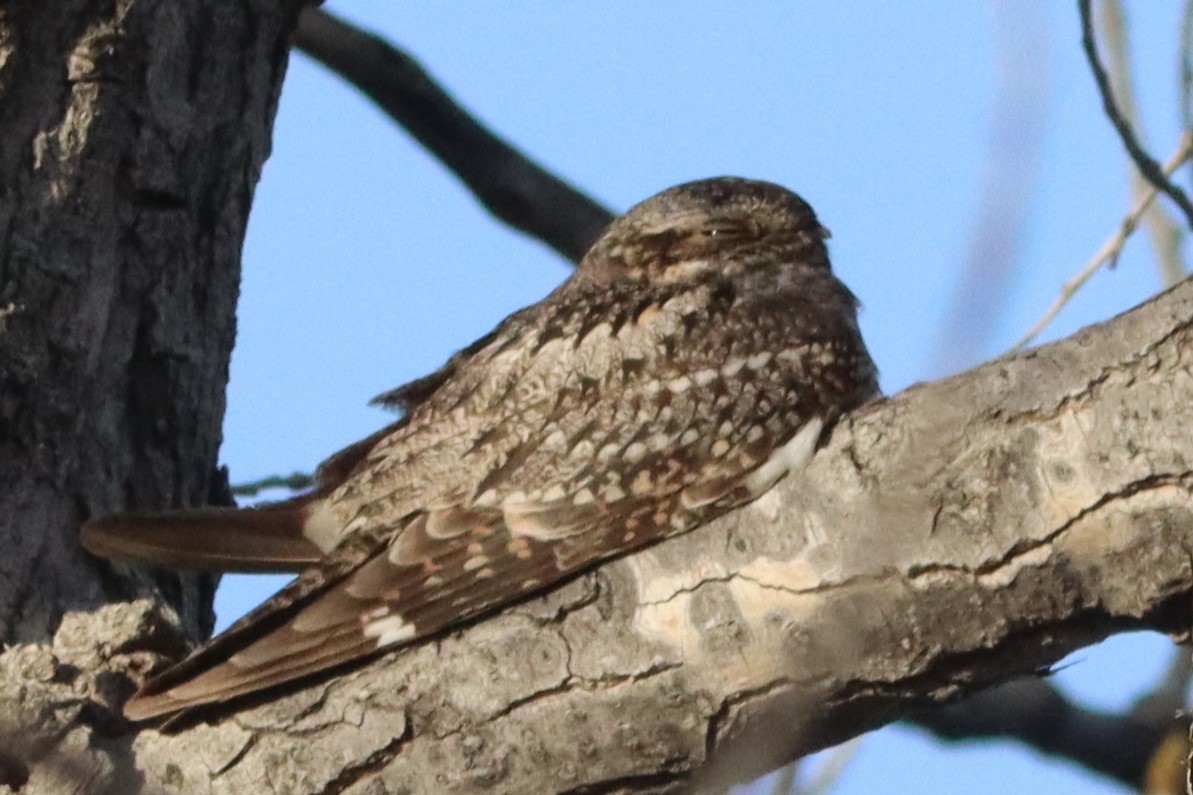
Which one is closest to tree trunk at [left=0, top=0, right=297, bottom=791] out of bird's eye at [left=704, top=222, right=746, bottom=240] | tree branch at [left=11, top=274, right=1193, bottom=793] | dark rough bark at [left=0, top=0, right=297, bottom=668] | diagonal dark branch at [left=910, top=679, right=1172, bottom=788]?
dark rough bark at [left=0, top=0, right=297, bottom=668]

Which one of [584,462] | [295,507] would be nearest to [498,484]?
[584,462]

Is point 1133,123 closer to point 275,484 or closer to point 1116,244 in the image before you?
point 1116,244

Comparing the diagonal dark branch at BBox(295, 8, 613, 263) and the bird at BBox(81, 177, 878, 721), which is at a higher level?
the diagonal dark branch at BBox(295, 8, 613, 263)

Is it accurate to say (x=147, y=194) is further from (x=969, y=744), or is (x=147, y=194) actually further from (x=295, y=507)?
(x=969, y=744)

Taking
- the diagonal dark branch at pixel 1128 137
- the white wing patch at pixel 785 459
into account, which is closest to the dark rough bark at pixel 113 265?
the white wing patch at pixel 785 459

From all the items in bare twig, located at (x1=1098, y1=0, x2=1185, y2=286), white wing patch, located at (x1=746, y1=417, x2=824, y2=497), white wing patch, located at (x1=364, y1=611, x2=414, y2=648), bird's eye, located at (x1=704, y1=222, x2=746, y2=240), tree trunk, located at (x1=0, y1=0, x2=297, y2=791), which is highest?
bare twig, located at (x1=1098, y1=0, x2=1185, y2=286)

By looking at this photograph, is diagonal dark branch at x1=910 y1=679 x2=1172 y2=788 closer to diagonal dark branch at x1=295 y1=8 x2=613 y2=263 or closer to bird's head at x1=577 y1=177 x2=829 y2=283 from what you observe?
bird's head at x1=577 y1=177 x2=829 y2=283
